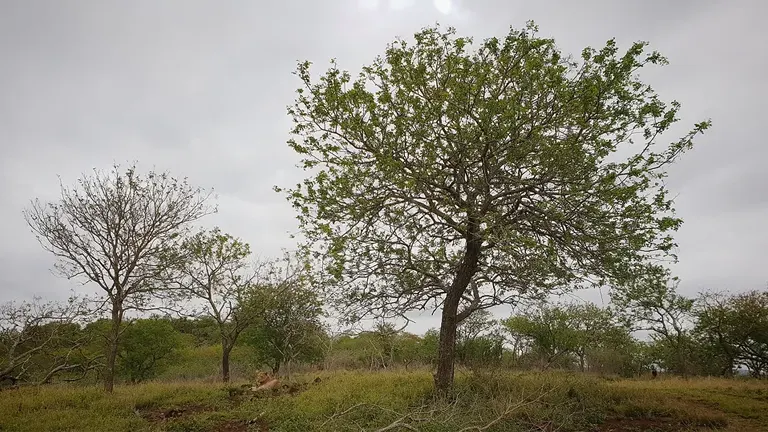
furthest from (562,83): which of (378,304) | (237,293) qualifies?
(237,293)

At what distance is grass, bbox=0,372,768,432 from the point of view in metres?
9.59

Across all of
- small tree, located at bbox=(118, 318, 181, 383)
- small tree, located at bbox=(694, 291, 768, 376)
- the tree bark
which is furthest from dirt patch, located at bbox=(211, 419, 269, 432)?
small tree, located at bbox=(694, 291, 768, 376)

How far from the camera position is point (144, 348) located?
24969mm

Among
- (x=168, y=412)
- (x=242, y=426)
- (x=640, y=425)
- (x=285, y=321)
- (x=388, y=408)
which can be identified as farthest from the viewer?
(x=285, y=321)

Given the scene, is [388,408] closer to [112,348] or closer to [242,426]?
[242,426]

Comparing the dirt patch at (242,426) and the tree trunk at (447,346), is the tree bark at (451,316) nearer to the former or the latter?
the tree trunk at (447,346)

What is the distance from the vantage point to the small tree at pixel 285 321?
1953 cm

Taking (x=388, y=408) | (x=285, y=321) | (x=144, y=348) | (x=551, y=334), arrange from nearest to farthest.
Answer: (x=388, y=408) → (x=285, y=321) → (x=144, y=348) → (x=551, y=334)

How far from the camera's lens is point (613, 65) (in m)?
8.98

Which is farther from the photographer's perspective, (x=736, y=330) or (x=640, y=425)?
(x=736, y=330)

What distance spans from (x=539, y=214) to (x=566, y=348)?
22.3 meters

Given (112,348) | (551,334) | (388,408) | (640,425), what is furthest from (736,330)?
(112,348)

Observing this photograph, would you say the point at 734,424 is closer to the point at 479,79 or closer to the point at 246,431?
the point at 479,79

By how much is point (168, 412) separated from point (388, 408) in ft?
21.2
